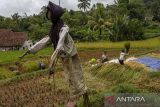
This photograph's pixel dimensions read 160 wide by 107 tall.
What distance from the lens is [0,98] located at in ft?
41.8

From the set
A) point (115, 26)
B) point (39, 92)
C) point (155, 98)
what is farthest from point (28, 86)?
point (115, 26)

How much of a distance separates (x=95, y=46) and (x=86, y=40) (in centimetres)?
760

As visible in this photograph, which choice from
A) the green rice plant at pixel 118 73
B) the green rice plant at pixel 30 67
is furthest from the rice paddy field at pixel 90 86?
the green rice plant at pixel 30 67

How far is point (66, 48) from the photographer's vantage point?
14.7 ft

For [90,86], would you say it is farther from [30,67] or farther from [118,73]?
[30,67]

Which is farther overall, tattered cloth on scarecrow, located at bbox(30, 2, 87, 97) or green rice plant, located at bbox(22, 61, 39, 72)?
green rice plant, located at bbox(22, 61, 39, 72)

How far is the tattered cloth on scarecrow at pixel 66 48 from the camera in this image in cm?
445

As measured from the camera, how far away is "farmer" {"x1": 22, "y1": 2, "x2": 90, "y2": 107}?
4.46 meters

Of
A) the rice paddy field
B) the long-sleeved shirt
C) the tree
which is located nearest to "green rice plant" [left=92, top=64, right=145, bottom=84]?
the rice paddy field

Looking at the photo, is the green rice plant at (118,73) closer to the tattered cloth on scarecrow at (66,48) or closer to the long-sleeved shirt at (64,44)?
the tattered cloth on scarecrow at (66,48)

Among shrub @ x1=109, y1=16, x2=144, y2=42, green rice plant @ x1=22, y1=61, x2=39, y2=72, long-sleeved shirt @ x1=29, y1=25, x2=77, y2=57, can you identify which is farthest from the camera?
shrub @ x1=109, y1=16, x2=144, y2=42

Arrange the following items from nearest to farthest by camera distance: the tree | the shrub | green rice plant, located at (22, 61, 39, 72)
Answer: green rice plant, located at (22, 61, 39, 72) < the shrub < the tree

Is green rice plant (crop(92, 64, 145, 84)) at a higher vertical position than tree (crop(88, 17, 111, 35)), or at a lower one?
higher

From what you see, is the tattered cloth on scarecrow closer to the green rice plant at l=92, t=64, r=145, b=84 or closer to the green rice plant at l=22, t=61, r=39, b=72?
the green rice plant at l=92, t=64, r=145, b=84
